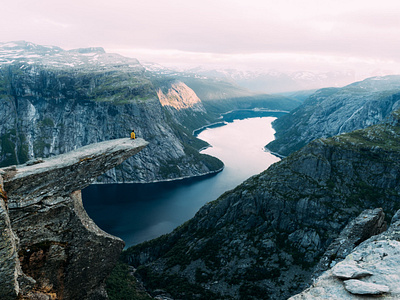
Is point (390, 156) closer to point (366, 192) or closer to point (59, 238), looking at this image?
point (366, 192)

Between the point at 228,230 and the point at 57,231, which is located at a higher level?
the point at 57,231

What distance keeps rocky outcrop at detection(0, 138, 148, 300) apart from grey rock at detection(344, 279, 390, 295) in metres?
22.3

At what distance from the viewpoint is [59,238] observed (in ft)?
84.0

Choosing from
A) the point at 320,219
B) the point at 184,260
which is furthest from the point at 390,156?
the point at 184,260

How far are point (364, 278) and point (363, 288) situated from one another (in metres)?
1.11

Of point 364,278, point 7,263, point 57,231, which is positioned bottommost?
point 57,231

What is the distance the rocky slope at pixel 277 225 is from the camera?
61.9 metres

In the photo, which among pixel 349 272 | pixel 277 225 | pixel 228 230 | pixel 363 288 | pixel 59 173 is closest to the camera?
pixel 363 288

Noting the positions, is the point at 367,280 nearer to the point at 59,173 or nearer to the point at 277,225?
the point at 59,173

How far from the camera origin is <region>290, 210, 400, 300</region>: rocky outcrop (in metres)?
12.0

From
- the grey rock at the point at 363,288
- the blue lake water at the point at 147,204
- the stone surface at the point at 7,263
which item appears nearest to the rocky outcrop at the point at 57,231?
the stone surface at the point at 7,263

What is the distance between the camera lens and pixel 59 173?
1031 inches

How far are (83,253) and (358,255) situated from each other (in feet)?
80.8

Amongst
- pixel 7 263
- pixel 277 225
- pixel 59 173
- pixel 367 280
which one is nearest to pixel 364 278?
pixel 367 280
